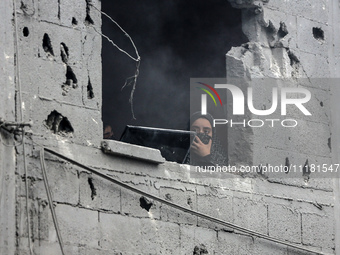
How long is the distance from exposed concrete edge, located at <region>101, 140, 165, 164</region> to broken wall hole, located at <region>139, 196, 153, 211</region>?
0.34m

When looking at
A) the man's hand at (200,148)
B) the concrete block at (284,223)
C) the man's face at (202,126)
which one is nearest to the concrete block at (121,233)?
the concrete block at (284,223)

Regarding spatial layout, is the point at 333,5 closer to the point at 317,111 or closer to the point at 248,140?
the point at 317,111

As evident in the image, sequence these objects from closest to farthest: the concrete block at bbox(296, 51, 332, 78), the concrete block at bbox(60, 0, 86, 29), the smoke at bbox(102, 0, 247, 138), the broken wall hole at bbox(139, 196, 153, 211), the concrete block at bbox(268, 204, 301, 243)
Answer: the concrete block at bbox(60, 0, 86, 29) < the broken wall hole at bbox(139, 196, 153, 211) < the concrete block at bbox(268, 204, 301, 243) < the concrete block at bbox(296, 51, 332, 78) < the smoke at bbox(102, 0, 247, 138)

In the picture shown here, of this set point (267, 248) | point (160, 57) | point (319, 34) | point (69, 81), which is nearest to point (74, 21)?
point (69, 81)

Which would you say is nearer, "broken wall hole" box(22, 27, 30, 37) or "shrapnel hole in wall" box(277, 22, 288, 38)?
"broken wall hole" box(22, 27, 30, 37)

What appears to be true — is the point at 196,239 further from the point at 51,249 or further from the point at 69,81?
the point at 69,81

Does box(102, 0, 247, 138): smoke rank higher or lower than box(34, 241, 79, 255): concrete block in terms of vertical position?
higher

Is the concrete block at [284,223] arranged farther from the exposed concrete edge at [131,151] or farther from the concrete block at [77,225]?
the concrete block at [77,225]

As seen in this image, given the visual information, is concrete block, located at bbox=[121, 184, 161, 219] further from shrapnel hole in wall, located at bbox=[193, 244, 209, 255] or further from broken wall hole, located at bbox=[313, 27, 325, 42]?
broken wall hole, located at bbox=[313, 27, 325, 42]

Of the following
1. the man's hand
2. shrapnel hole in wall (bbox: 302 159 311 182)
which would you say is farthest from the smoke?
shrapnel hole in wall (bbox: 302 159 311 182)

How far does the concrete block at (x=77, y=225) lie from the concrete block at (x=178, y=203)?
2.58ft

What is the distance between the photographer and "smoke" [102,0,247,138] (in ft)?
42.4

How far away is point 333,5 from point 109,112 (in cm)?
297

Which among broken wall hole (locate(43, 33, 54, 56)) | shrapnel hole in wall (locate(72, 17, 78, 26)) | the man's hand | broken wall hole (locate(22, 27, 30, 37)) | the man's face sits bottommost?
the man's hand
